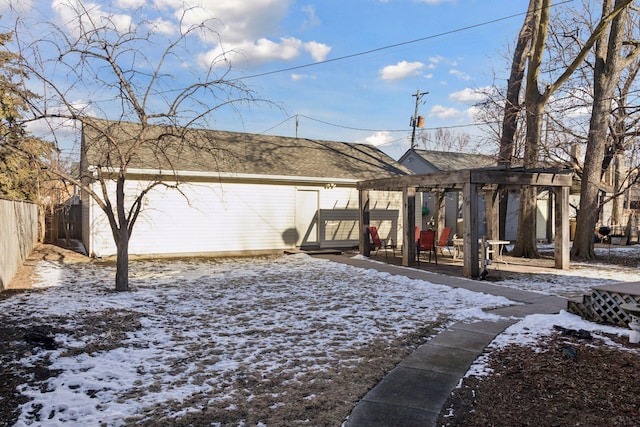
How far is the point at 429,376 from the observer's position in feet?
12.9

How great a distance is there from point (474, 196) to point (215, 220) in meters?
8.03

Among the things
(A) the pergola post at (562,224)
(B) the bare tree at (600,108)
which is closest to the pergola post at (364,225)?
(A) the pergola post at (562,224)

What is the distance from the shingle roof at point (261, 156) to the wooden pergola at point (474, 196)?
2926 mm

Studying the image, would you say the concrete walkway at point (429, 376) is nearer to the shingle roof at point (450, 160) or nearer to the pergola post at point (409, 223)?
the pergola post at point (409, 223)

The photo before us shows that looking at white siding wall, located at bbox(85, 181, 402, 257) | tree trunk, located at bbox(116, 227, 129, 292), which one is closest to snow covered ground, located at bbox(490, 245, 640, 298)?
white siding wall, located at bbox(85, 181, 402, 257)

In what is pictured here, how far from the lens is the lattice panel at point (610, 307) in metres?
5.55

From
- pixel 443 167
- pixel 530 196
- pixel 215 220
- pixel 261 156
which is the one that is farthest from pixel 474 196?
pixel 443 167

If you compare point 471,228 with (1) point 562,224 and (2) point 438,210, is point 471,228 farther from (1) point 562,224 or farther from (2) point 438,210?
(2) point 438,210

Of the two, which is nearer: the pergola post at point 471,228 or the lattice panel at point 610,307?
the lattice panel at point 610,307

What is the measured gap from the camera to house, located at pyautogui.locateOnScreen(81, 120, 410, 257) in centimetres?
1269

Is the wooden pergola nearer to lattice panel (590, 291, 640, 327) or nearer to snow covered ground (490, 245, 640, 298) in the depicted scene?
snow covered ground (490, 245, 640, 298)

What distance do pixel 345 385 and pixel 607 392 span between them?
84.2 inches

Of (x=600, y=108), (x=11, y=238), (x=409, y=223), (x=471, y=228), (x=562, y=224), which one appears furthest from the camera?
(x=600, y=108)

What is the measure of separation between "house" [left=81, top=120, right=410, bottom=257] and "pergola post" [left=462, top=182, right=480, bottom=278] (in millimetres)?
6398
